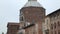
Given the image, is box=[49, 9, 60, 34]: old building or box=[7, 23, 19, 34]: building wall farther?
box=[7, 23, 19, 34]: building wall

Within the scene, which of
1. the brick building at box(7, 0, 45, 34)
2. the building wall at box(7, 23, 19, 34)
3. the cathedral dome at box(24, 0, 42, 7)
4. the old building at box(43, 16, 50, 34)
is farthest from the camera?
the building wall at box(7, 23, 19, 34)

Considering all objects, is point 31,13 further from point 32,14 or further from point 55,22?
point 55,22

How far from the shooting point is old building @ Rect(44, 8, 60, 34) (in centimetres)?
4325

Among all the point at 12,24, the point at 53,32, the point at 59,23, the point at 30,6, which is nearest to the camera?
the point at 59,23

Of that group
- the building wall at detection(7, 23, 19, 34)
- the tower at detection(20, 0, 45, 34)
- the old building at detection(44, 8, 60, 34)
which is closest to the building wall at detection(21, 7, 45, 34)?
the tower at detection(20, 0, 45, 34)

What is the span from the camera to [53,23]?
45156 mm

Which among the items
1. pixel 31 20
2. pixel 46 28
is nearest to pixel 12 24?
pixel 31 20

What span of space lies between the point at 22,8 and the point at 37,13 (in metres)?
5.00

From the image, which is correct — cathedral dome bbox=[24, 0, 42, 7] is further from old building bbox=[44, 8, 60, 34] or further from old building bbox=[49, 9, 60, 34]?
old building bbox=[49, 9, 60, 34]

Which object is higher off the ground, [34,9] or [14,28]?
[34,9]

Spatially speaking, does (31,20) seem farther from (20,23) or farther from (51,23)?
(51,23)

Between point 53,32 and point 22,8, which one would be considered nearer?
point 53,32

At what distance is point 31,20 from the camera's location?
236 ft

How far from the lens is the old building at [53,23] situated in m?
43.3
